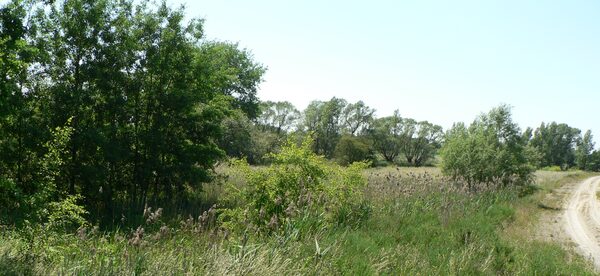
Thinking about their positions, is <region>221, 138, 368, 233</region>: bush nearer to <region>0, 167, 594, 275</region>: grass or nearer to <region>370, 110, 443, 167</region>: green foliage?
<region>0, 167, 594, 275</region>: grass

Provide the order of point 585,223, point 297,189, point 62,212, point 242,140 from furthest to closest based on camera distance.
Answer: point 242,140, point 585,223, point 297,189, point 62,212

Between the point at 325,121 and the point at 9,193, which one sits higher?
the point at 325,121

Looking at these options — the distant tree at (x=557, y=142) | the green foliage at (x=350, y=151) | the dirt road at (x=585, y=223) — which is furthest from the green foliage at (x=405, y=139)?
the dirt road at (x=585, y=223)

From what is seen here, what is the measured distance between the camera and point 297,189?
893 centimetres

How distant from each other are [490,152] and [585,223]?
28.3 feet

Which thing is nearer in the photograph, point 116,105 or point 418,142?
point 116,105

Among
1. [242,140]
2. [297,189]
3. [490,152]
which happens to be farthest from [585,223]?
[242,140]

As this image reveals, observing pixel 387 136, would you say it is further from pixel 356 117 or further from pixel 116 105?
pixel 116 105

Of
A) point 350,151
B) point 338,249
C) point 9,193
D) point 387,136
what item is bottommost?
point 338,249

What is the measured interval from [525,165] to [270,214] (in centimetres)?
2254

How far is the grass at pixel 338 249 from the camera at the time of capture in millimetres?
4723

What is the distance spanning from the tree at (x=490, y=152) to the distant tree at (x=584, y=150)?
87784mm

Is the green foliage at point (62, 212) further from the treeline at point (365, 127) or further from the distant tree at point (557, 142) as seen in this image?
the distant tree at point (557, 142)

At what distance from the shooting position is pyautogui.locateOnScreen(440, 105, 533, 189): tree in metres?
24.9
